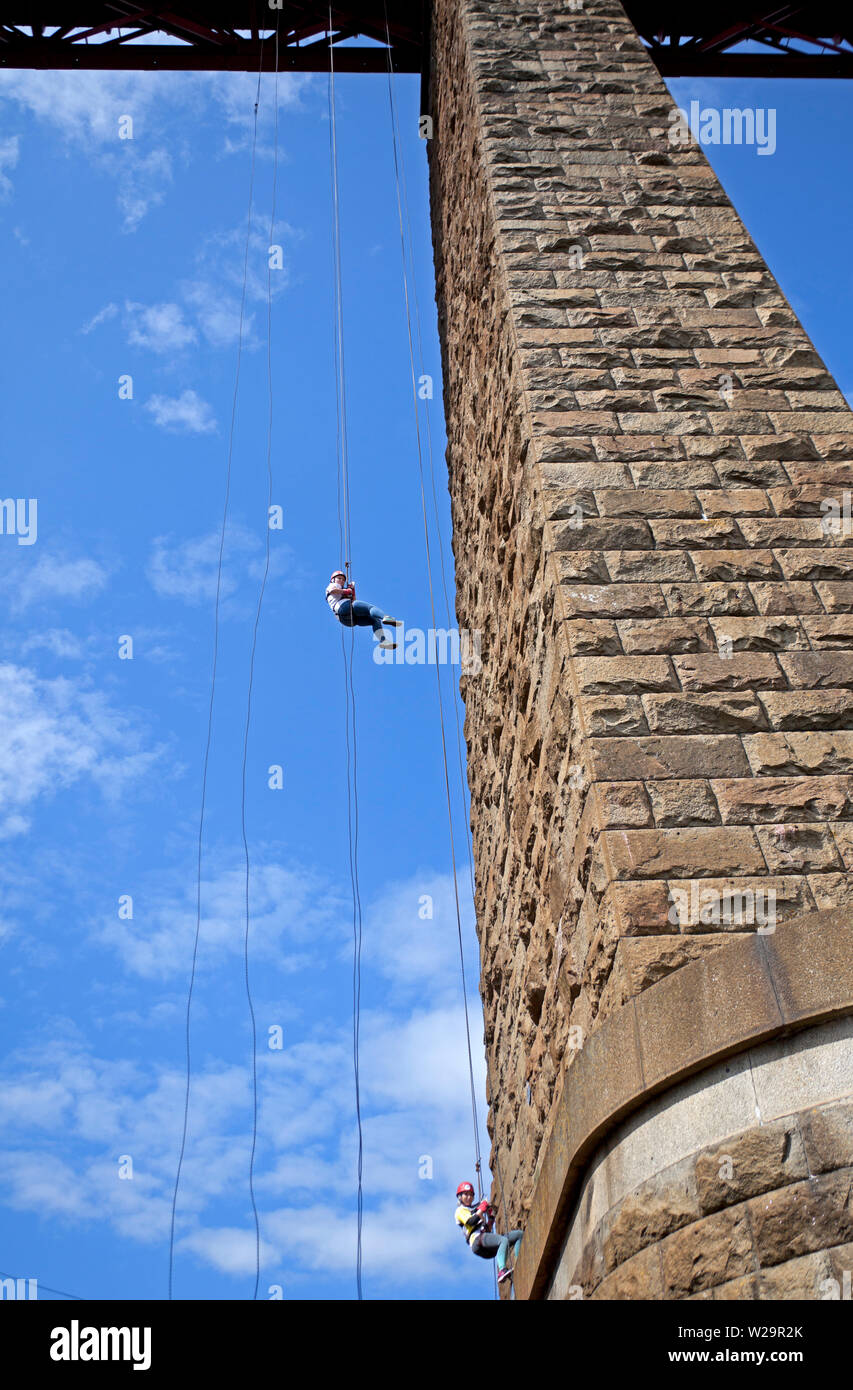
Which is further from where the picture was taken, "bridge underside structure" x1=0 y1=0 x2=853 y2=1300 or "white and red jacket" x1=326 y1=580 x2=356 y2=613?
"white and red jacket" x1=326 y1=580 x2=356 y2=613

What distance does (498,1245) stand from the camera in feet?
18.8

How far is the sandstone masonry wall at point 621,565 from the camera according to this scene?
386 centimetres

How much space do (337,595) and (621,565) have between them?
20.6 feet

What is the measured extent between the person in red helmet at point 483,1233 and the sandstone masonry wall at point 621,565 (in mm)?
157

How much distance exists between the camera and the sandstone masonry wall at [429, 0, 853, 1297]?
386 centimetres

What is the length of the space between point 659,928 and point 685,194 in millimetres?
4545

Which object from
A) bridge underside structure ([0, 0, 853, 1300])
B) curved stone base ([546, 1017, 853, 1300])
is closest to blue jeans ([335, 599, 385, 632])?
bridge underside structure ([0, 0, 853, 1300])

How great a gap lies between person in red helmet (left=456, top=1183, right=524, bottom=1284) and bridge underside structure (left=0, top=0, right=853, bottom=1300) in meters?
0.16

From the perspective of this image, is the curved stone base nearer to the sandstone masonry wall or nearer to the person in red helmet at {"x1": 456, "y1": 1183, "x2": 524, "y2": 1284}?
the sandstone masonry wall

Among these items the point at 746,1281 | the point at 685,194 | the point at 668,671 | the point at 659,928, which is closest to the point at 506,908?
the point at 668,671

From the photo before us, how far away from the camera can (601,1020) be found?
12.3 ft

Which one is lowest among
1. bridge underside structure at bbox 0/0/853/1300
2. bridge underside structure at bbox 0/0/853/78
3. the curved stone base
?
the curved stone base
